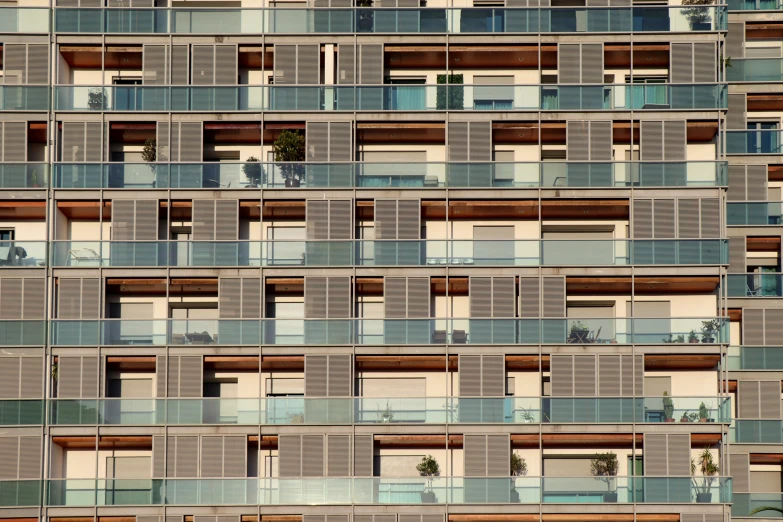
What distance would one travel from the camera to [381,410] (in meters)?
49.3

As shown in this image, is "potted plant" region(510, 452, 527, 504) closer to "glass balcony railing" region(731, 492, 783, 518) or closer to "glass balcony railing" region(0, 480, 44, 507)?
"glass balcony railing" region(731, 492, 783, 518)

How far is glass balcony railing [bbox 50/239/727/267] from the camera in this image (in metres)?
50.1

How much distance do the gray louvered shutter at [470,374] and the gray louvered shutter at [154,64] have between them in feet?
50.2

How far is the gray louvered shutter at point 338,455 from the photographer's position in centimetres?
4869

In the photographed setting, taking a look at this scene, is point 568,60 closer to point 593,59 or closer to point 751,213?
point 593,59

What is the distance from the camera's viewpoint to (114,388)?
5084 centimetres

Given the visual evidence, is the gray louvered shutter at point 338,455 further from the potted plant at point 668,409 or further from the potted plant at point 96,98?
the potted plant at point 96,98

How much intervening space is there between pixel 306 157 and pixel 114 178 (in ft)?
23.5

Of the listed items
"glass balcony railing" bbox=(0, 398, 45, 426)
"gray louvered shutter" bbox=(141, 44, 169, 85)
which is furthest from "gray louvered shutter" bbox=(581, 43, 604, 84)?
"glass balcony railing" bbox=(0, 398, 45, 426)

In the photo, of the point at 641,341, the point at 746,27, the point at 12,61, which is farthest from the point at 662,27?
the point at 12,61

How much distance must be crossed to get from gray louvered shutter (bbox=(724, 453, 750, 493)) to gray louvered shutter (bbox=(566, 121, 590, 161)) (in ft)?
41.9

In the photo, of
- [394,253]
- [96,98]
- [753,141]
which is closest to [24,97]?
[96,98]

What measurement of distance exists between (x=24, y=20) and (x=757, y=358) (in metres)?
30.8

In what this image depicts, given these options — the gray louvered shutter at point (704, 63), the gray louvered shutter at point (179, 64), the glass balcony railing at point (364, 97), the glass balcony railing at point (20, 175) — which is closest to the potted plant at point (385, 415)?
the glass balcony railing at point (364, 97)
